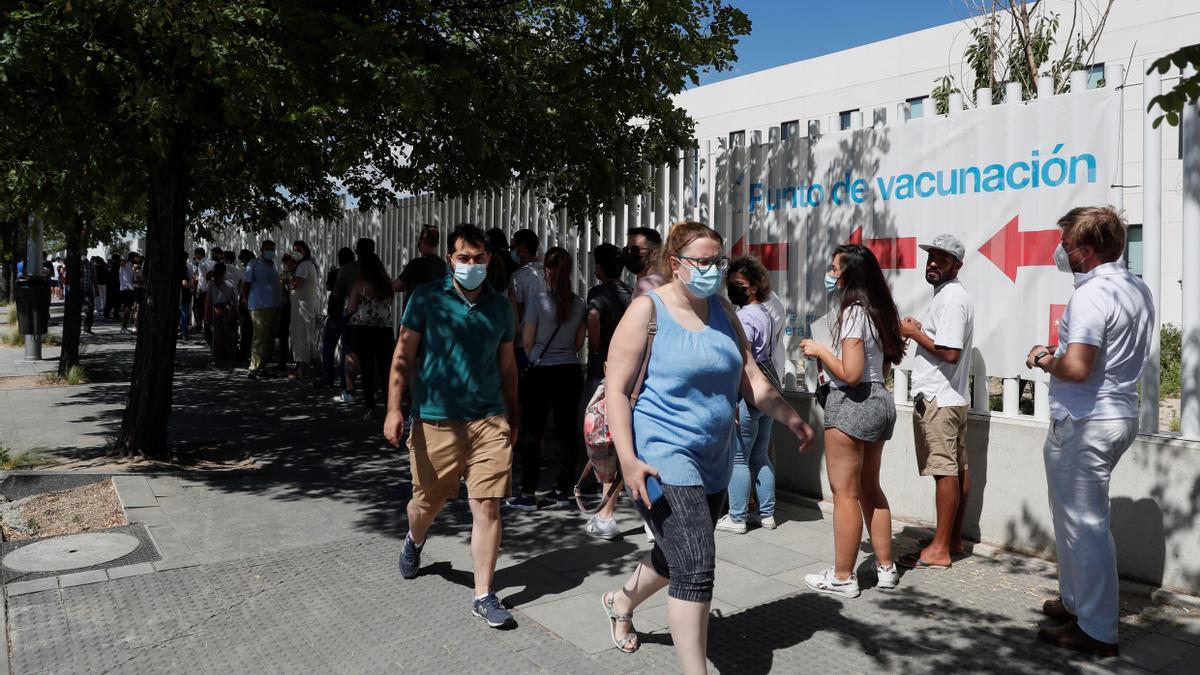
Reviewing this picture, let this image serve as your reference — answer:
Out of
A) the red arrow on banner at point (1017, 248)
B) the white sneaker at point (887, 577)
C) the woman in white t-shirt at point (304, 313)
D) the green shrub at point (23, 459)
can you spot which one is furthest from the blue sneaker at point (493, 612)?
the woman in white t-shirt at point (304, 313)

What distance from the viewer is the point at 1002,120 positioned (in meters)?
5.74

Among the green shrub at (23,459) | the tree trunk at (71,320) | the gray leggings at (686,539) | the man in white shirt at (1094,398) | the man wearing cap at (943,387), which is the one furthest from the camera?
the tree trunk at (71,320)

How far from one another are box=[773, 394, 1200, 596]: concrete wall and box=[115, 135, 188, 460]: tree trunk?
4845 mm

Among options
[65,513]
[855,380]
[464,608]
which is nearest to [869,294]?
[855,380]

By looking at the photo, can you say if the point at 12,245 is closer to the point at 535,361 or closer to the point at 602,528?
the point at 535,361

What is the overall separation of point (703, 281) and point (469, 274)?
→ 1.39 metres

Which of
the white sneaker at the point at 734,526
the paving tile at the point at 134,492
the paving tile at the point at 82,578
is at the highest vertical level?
the paving tile at the point at 134,492

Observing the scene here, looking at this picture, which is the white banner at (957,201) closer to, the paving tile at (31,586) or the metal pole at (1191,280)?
the metal pole at (1191,280)

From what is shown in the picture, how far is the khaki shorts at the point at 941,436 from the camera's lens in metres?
5.21

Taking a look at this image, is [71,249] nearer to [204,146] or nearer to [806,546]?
[204,146]

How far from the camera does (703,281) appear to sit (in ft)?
11.8

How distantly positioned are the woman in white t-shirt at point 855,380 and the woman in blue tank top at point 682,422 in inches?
45.2

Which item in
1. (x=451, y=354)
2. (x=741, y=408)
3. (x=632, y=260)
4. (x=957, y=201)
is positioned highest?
(x=957, y=201)

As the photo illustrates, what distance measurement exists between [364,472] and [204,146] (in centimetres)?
315
